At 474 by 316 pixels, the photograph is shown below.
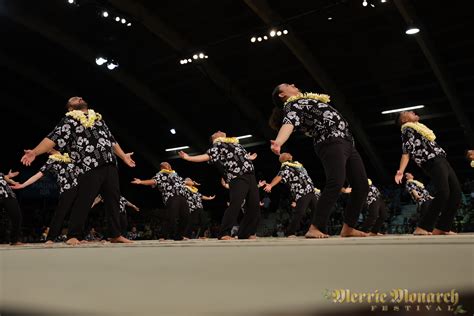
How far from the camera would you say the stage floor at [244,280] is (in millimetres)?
1598

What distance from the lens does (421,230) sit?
17.9 ft

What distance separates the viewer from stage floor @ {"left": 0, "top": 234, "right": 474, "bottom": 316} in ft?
5.24

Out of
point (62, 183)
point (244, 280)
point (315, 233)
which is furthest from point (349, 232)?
point (62, 183)

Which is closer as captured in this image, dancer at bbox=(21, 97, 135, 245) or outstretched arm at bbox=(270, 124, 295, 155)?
outstretched arm at bbox=(270, 124, 295, 155)

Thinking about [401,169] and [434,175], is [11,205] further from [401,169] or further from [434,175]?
[434,175]

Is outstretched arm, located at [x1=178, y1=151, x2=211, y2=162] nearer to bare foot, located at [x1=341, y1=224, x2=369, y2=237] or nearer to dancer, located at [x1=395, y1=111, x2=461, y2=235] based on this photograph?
bare foot, located at [x1=341, y1=224, x2=369, y2=237]

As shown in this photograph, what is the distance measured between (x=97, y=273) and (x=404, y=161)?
4594 millimetres

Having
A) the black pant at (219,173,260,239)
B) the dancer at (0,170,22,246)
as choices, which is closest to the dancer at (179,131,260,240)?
the black pant at (219,173,260,239)

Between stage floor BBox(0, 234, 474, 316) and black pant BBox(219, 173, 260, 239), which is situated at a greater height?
black pant BBox(219, 173, 260, 239)

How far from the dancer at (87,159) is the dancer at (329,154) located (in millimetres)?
2189

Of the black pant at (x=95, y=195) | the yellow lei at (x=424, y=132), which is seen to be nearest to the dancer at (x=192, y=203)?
the black pant at (x=95, y=195)

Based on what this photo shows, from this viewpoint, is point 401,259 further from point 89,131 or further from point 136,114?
point 136,114

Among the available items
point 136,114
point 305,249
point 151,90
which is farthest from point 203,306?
point 136,114

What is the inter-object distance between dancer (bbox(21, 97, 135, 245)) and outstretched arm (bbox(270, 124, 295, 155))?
87.8 inches
